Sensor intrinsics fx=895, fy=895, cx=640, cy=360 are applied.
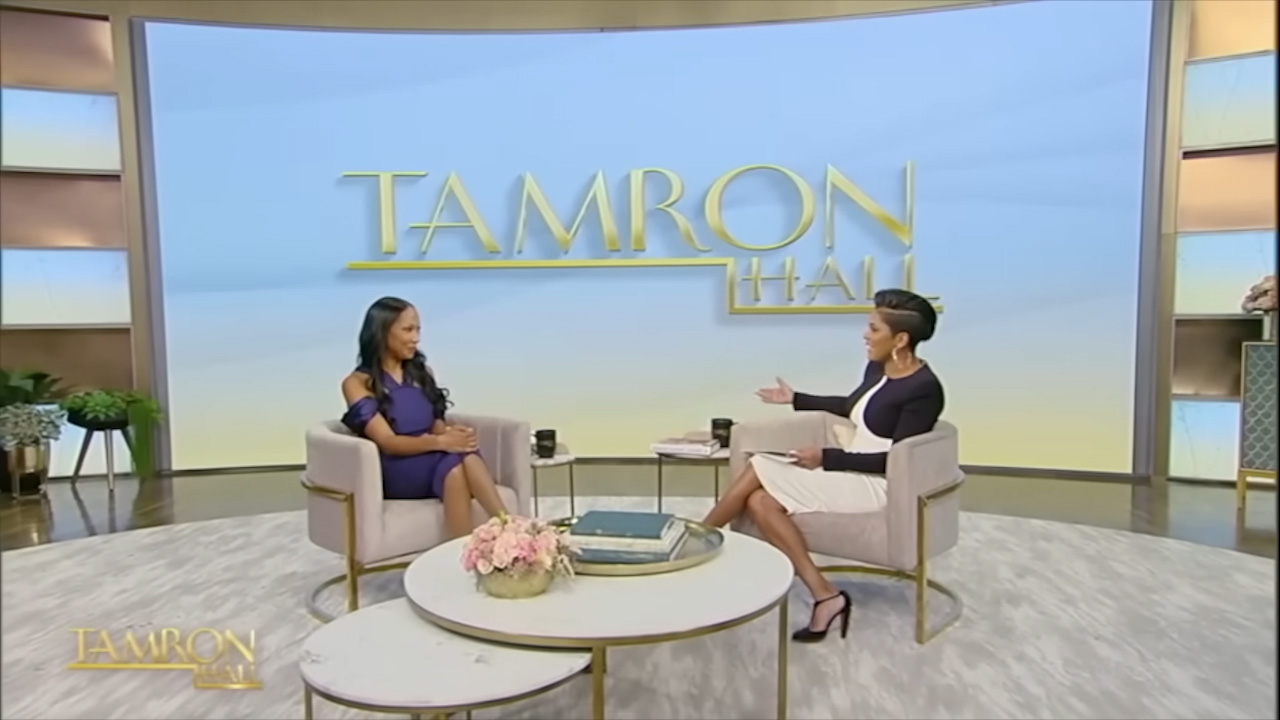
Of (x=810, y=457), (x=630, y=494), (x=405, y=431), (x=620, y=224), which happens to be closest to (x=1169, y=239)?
(x=620, y=224)

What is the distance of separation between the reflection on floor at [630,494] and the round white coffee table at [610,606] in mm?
2920

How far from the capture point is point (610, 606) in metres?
2.24


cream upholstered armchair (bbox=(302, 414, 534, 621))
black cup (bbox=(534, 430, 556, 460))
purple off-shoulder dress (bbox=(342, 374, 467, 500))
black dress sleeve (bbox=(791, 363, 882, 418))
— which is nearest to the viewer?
cream upholstered armchair (bbox=(302, 414, 534, 621))

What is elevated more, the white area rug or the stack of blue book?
the stack of blue book

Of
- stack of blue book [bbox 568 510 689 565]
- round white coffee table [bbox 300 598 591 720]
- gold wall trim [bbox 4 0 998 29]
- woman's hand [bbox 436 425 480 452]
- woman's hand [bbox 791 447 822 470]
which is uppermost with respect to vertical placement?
gold wall trim [bbox 4 0 998 29]

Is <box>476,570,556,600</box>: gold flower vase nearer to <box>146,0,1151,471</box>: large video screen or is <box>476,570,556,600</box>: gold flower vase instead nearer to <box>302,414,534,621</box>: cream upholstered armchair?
<box>302,414,534,621</box>: cream upholstered armchair

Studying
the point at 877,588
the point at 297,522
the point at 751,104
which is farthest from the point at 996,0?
the point at 297,522

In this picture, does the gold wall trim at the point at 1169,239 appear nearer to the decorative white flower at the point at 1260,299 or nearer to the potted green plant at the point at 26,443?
the decorative white flower at the point at 1260,299

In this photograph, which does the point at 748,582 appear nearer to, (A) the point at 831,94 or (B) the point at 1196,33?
(A) the point at 831,94

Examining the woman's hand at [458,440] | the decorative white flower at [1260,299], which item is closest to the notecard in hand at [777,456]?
the woman's hand at [458,440]

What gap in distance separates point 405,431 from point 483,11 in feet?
12.2

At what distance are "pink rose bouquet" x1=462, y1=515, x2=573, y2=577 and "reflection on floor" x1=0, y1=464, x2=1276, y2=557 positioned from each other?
3175 mm

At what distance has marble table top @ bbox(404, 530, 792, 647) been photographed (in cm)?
207

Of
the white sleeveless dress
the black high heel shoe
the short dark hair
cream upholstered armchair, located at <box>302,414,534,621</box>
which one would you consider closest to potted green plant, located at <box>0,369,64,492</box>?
cream upholstered armchair, located at <box>302,414,534,621</box>
